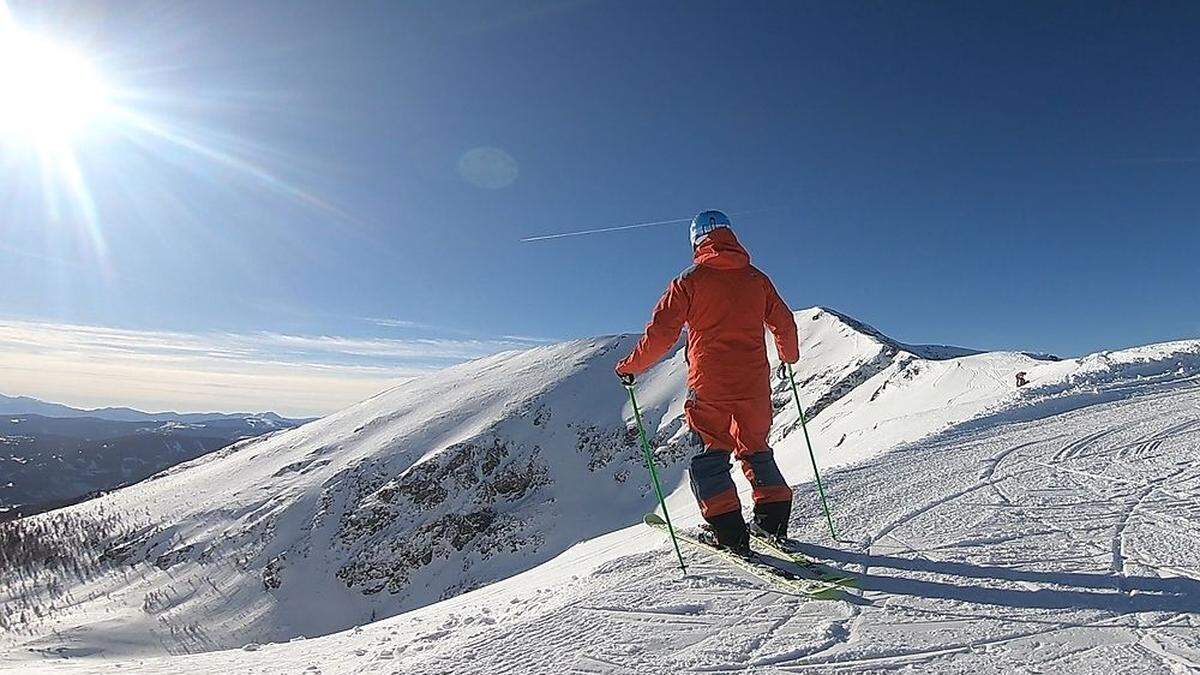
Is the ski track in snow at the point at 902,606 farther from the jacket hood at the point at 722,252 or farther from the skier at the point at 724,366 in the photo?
the jacket hood at the point at 722,252

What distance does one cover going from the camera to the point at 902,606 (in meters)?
3.47

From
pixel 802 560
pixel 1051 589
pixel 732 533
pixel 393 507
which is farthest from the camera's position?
pixel 393 507

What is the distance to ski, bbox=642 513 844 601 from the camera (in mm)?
3645

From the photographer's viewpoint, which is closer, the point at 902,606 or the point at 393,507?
the point at 902,606

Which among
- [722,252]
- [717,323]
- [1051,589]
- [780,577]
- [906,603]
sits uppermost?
[722,252]

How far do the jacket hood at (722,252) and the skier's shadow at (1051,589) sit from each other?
7.58 ft

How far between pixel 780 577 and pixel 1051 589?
152 centimetres

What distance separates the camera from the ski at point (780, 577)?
3645mm

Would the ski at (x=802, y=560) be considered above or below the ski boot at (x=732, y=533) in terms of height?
below

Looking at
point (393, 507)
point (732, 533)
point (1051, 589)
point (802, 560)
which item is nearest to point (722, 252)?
point (732, 533)

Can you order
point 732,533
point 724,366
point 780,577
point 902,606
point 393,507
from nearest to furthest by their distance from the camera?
point 902,606, point 780,577, point 732,533, point 724,366, point 393,507

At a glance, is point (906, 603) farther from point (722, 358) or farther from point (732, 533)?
point (722, 358)

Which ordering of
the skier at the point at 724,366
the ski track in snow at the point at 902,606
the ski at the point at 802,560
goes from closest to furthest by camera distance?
the ski track in snow at the point at 902,606 → the ski at the point at 802,560 → the skier at the point at 724,366

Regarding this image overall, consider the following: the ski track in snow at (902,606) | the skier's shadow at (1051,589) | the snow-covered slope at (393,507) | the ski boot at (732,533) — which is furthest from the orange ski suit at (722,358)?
the snow-covered slope at (393,507)
